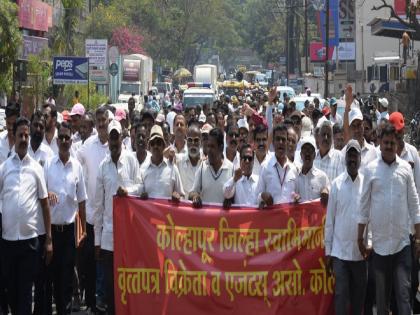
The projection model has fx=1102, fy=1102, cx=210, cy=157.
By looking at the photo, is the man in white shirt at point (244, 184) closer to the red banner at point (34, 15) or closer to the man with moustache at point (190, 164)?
the man with moustache at point (190, 164)

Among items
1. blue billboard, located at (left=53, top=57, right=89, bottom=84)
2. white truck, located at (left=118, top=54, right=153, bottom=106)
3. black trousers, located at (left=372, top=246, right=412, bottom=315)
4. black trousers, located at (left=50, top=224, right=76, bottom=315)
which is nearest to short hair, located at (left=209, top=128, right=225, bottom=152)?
black trousers, located at (left=50, top=224, right=76, bottom=315)

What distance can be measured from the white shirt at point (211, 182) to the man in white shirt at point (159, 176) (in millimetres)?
200

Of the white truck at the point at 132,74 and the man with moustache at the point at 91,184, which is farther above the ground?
the white truck at the point at 132,74

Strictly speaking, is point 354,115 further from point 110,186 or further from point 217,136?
point 110,186

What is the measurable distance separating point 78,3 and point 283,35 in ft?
258

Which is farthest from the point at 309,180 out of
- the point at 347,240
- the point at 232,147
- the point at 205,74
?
the point at 205,74

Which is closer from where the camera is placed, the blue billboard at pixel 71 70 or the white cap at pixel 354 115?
the white cap at pixel 354 115

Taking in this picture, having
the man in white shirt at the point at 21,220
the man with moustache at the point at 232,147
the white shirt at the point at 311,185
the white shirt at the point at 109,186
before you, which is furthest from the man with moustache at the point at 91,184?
the white shirt at the point at 311,185

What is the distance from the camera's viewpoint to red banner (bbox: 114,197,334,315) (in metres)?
9.72

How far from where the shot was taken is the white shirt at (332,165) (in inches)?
438

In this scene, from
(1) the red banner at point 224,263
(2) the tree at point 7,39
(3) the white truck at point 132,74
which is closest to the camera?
(1) the red banner at point 224,263

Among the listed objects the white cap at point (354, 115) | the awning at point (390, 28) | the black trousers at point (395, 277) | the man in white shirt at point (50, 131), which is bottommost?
the black trousers at point (395, 277)

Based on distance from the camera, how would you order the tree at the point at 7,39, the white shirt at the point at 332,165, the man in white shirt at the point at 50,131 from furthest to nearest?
1. the tree at the point at 7,39
2. the man in white shirt at the point at 50,131
3. the white shirt at the point at 332,165

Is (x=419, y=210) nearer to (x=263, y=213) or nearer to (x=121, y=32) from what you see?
(x=263, y=213)
